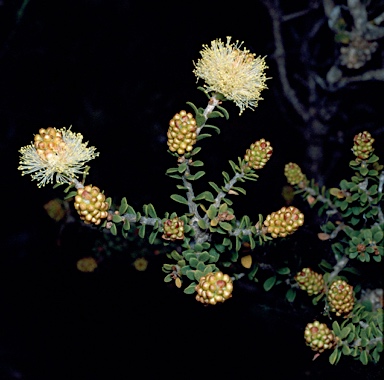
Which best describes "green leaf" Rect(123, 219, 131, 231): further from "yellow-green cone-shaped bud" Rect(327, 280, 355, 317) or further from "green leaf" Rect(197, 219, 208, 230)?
"yellow-green cone-shaped bud" Rect(327, 280, 355, 317)

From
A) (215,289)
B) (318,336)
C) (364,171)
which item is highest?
(364,171)

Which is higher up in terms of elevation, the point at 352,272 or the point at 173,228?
the point at 173,228

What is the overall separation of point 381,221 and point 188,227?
0.64 metres

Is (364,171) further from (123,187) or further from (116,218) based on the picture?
(123,187)

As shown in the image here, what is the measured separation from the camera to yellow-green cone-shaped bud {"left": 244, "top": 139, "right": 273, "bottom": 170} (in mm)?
1073

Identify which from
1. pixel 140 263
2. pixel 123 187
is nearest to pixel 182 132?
pixel 140 263

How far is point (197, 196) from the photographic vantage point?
1.12 meters

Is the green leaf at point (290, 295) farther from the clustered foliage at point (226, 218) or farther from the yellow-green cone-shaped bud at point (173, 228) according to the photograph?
the yellow-green cone-shaped bud at point (173, 228)

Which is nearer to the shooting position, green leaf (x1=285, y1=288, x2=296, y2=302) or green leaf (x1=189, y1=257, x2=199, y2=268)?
green leaf (x1=189, y1=257, x2=199, y2=268)

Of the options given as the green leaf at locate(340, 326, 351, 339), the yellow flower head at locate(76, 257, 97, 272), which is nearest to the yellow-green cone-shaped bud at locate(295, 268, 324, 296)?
the green leaf at locate(340, 326, 351, 339)

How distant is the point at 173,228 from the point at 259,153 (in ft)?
0.98

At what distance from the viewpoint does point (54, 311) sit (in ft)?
7.47

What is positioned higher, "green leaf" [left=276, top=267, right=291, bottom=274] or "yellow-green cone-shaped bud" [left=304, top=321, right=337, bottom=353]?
"green leaf" [left=276, top=267, right=291, bottom=274]

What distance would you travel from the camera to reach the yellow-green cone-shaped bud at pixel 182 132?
1.01 meters
